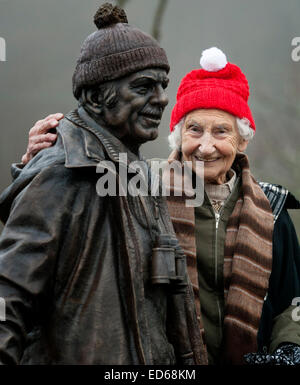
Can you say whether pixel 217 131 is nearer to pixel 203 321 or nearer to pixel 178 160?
pixel 178 160

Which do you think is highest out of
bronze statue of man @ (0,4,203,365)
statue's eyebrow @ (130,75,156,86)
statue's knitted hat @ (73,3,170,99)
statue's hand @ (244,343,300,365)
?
statue's knitted hat @ (73,3,170,99)

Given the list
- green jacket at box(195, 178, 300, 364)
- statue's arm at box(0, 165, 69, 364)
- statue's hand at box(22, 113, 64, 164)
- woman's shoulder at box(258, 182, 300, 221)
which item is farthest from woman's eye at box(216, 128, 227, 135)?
statue's arm at box(0, 165, 69, 364)

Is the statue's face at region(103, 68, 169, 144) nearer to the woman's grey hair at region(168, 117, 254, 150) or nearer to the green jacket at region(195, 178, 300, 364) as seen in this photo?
the green jacket at region(195, 178, 300, 364)

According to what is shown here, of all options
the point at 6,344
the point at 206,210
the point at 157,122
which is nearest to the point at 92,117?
the point at 157,122

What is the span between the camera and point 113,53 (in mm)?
1874

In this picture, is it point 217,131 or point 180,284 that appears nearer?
point 180,284

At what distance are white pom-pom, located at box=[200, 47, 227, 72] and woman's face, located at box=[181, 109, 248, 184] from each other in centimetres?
21

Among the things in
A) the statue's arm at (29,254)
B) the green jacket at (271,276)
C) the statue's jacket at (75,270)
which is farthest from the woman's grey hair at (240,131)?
the statue's arm at (29,254)

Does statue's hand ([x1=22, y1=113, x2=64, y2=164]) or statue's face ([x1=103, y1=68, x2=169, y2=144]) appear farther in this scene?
statue's hand ([x1=22, y1=113, x2=64, y2=164])

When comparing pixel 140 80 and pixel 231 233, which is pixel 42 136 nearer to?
pixel 140 80

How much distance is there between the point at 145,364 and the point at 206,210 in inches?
46.3

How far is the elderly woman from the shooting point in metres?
2.69

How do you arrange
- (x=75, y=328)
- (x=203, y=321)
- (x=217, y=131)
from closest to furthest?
1. (x=75, y=328)
2. (x=203, y=321)
3. (x=217, y=131)

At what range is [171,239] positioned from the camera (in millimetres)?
1935
